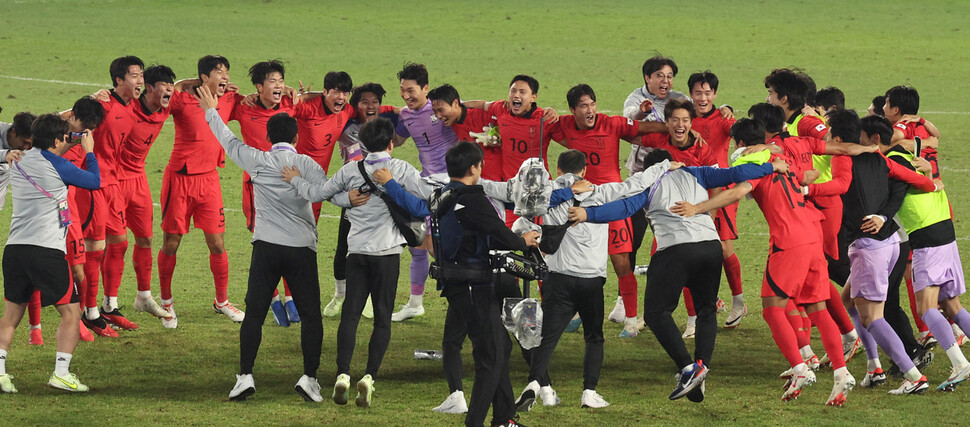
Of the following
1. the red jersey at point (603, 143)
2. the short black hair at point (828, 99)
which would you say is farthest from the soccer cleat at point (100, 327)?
the short black hair at point (828, 99)

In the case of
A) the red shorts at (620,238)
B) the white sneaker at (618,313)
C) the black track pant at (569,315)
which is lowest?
the white sneaker at (618,313)

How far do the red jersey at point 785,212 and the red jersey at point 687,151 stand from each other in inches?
58.4

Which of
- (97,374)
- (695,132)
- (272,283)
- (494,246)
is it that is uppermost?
(695,132)

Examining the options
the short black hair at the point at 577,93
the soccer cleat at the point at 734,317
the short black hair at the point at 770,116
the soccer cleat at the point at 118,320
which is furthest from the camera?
the soccer cleat at the point at 734,317

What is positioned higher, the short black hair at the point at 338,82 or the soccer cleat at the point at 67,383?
the short black hair at the point at 338,82

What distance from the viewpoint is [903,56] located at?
93.5ft

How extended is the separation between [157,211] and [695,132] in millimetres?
8772

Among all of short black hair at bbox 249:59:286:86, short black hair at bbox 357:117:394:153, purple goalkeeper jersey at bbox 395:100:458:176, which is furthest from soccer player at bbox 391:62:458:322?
short black hair at bbox 357:117:394:153

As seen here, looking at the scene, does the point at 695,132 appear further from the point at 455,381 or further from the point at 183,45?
the point at 183,45

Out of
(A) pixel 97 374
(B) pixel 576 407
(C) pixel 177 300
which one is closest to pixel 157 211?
(C) pixel 177 300

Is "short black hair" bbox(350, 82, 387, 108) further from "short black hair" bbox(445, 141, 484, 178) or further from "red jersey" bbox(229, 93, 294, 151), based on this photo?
"short black hair" bbox(445, 141, 484, 178)

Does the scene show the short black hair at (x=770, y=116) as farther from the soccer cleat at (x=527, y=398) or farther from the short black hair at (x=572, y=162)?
the soccer cleat at (x=527, y=398)

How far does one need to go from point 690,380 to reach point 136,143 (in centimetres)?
564

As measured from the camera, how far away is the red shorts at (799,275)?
8797 millimetres
